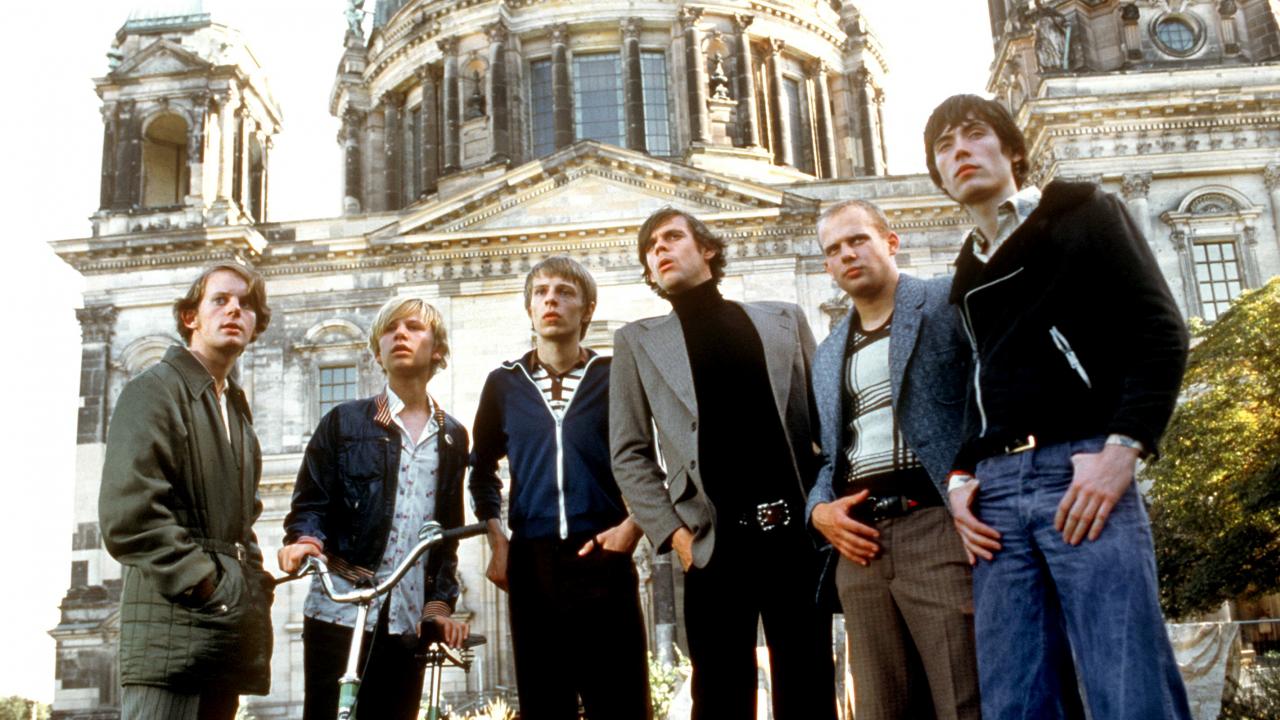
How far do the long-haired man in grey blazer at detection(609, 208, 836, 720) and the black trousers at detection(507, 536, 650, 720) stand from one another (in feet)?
1.08

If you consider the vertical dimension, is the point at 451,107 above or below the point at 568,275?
above

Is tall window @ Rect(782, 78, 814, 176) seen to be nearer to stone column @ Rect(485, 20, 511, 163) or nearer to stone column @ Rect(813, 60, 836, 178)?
stone column @ Rect(813, 60, 836, 178)

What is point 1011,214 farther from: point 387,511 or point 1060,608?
point 387,511

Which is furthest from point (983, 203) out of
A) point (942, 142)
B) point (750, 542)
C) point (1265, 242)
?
point (1265, 242)

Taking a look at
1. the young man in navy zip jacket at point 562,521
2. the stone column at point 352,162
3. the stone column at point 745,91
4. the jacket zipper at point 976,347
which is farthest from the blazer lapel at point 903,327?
the stone column at point 352,162

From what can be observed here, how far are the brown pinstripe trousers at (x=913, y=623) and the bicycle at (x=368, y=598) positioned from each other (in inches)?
66.2

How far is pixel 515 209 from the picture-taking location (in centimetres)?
2905

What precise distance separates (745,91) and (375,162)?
14.0 metres

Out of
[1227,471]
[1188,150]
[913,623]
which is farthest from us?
[1188,150]

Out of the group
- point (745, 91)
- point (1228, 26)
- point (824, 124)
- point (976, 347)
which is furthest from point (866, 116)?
point (976, 347)

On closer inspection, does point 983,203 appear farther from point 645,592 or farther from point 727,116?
point 727,116

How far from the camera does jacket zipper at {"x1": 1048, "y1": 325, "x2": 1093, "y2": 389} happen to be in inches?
154

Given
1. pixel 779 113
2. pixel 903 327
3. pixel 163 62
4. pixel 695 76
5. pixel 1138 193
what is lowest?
pixel 903 327

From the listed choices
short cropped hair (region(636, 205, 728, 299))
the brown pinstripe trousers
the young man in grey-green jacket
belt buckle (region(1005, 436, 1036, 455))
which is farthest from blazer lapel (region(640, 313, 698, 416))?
the young man in grey-green jacket
